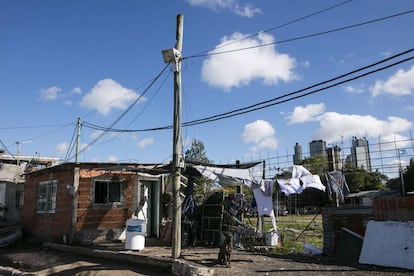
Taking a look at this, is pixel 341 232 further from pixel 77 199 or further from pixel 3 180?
pixel 3 180

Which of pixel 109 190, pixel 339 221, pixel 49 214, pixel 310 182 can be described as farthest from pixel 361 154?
pixel 49 214

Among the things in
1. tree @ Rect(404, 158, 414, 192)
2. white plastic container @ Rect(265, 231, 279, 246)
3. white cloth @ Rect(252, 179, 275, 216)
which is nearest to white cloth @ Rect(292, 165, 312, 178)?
white cloth @ Rect(252, 179, 275, 216)

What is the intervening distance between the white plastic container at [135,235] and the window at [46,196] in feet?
19.3

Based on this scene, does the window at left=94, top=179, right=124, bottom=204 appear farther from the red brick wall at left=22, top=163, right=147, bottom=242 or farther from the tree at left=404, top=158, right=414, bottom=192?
the tree at left=404, top=158, right=414, bottom=192

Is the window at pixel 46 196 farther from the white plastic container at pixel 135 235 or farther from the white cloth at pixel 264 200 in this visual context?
the white cloth at pixel 264 200

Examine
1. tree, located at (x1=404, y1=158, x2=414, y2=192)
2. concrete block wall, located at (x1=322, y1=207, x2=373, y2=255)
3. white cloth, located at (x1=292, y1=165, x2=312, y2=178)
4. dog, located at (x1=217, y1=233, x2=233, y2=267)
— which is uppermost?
tree, located at (x1=404, y1=158, x2=414, y2=192)

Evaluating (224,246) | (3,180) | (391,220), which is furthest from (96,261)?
(3,180)

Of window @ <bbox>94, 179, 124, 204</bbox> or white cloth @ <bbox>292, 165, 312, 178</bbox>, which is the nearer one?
white cloth @ <bbox>292, 165, 312, 178</bbox>

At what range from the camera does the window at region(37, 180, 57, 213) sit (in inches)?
724

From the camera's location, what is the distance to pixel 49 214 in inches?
729

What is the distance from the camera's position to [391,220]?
10.9 meters

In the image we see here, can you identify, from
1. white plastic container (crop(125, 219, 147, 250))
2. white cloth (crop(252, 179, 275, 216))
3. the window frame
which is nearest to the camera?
white plastic container (crop(125, 219, 147, 250))

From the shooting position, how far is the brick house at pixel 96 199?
16312 mm

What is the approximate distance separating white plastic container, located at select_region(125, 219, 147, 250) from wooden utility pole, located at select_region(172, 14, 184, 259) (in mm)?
2393
